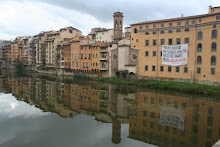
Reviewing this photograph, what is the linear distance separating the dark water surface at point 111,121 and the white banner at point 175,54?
9931mm

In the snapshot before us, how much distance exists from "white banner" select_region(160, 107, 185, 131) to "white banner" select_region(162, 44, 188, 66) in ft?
56.8

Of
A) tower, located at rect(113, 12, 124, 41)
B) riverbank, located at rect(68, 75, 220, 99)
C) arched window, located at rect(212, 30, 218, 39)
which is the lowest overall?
riverbank, located at rect(68, 75, 220, 99)

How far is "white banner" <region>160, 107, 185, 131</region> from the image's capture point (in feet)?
60.1

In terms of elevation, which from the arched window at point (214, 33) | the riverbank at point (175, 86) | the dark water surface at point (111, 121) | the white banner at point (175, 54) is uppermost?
the arched window at point (214, 33)

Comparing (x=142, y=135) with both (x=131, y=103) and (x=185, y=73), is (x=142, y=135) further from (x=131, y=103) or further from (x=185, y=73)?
(x=185, y=73)

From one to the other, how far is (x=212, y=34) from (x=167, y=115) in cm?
2141

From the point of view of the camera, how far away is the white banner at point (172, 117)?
1833cm

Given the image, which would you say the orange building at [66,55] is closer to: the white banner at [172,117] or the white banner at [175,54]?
the white banner at [175,54]

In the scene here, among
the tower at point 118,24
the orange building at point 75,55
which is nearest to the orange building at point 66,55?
the orange building at point 75,55

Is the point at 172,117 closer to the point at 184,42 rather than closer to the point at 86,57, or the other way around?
the point at 184,42

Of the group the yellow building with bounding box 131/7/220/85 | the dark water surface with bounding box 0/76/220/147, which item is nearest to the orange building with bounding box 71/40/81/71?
the yellow building with bounding box 131/7/220/85

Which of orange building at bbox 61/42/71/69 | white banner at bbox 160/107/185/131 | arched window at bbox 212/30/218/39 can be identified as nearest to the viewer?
white banner at bbox 160/107/185/131

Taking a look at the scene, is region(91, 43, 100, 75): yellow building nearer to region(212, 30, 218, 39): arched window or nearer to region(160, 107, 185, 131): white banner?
region(212, 30, 218, 39): arched window

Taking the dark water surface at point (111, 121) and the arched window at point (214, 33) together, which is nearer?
the dark water surface at point (111, 121)
